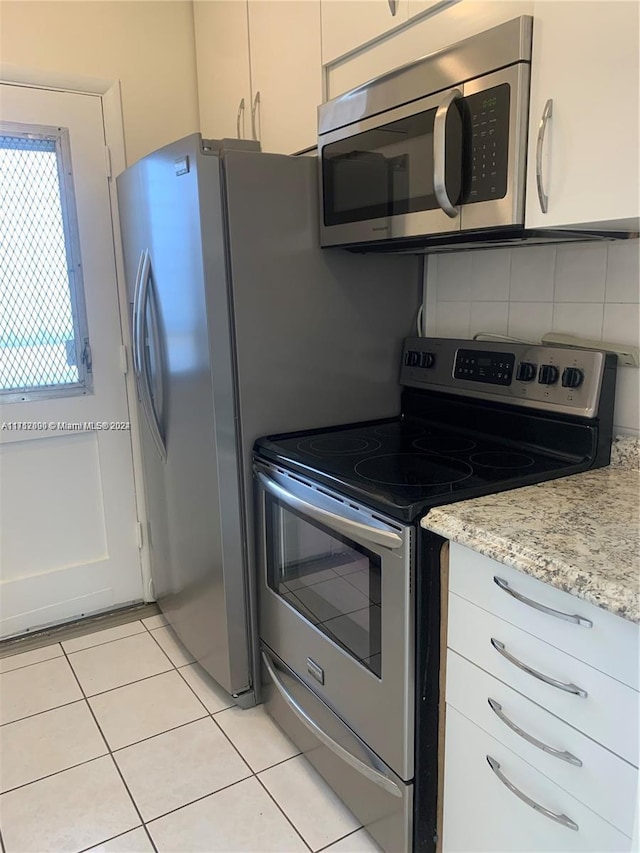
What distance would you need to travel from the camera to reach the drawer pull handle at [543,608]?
3.20ft

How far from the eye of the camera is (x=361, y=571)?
56.4 inches

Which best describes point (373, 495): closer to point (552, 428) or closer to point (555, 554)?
point (555, 554)

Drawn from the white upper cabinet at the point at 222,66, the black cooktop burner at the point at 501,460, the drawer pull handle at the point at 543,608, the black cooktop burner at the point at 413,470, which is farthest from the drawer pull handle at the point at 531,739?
the white upper cabinet at the point at 222,66

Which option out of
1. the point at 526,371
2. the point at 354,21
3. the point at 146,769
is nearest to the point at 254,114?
the point at 354,21

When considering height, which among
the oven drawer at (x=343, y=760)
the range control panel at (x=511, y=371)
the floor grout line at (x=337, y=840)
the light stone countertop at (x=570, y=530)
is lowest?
the floor grout line at (x=337, y=840)

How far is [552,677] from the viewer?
3.43ft

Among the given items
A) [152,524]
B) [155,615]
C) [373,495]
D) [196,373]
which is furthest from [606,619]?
[155,615]

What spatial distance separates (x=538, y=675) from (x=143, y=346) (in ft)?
5.20

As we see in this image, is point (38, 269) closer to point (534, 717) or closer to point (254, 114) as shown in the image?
point (254, 114)

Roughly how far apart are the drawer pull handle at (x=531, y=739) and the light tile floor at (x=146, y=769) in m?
0.64

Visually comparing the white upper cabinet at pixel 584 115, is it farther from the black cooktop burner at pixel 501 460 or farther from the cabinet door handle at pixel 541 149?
the black cooktop burner at pixel 501 460

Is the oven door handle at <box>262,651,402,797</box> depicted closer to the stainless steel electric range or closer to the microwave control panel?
the stainless steel electric range

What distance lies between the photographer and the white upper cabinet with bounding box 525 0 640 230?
3.51ft

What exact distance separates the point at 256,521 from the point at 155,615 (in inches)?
41.2
